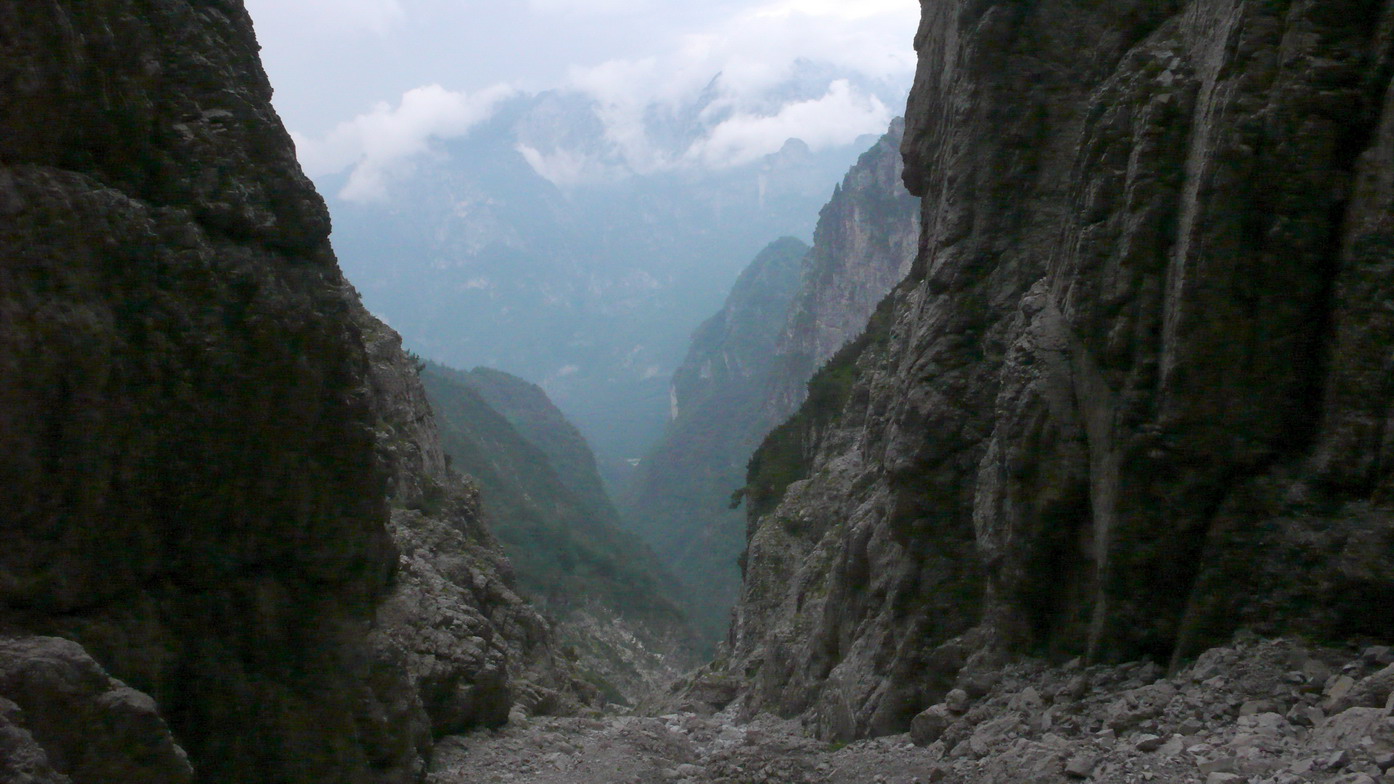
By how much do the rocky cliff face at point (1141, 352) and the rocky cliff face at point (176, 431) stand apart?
8386 millimetres

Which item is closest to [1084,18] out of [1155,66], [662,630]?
[1155,66]

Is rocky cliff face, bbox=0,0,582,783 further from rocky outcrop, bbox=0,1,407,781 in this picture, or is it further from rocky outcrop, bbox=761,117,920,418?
rocky outcrop, bbox=761,117,920,418

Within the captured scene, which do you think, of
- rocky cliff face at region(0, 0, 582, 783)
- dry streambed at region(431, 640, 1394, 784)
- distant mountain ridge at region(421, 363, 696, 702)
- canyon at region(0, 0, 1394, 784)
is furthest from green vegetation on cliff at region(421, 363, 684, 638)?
rocky cliff face at region(0, 0, 582, 783)

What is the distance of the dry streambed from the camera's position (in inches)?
299

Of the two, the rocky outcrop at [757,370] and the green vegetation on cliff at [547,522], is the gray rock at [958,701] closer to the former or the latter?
the green vegetation on cliff at [547,522]

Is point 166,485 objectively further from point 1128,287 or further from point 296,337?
point 1128,287

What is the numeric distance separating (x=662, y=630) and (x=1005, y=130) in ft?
214

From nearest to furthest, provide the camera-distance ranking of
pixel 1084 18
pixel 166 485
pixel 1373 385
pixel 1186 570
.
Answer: pixel 1373 385
pixel 166 485
pixel 1186 570
pixel 1084 18

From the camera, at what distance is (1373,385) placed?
8812 millimetres

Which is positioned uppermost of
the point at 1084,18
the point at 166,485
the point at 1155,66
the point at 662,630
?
the point at 1084,18

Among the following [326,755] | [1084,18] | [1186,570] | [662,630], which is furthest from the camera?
[662,630]

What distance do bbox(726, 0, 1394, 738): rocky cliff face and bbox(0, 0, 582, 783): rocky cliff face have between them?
8.39 m

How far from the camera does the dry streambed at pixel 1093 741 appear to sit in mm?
7598

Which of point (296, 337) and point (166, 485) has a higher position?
point (296, 337)
